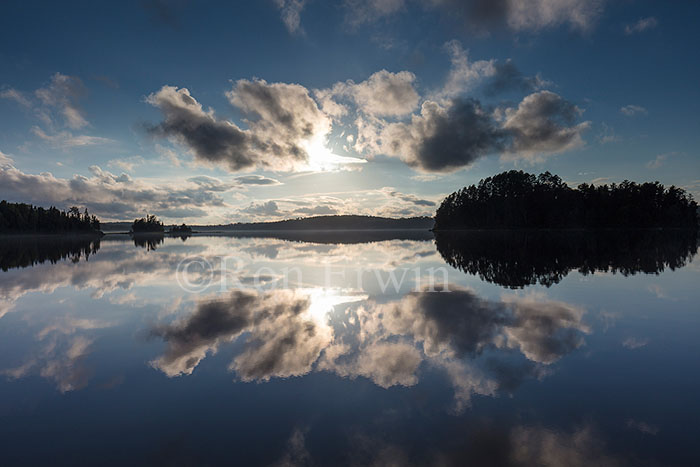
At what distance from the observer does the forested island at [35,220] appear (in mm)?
166625

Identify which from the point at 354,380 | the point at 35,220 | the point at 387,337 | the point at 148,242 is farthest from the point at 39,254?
the point at 35,220

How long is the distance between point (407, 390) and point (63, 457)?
5.50 metres

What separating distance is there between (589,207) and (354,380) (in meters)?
151

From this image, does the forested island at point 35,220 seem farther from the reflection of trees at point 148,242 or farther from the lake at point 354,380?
the lake at point 354,380

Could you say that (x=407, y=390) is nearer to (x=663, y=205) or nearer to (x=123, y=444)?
(x=123, y=444)

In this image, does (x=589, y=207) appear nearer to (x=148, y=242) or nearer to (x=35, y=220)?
(x=148, y=242)

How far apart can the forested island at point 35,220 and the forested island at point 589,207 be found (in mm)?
229881

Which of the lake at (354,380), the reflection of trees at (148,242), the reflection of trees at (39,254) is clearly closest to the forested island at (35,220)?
the reflection of trees at (148,242)

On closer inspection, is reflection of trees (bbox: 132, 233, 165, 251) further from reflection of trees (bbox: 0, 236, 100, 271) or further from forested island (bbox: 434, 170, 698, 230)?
forested island (bbox: 434, 170, 698, 230)

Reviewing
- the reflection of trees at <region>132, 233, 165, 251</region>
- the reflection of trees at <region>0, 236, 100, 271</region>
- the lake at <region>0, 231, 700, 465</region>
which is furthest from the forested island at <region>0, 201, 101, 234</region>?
the lake at <region>0, 231, 700, 465</region>

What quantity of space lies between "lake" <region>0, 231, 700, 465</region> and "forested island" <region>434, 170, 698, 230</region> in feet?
418

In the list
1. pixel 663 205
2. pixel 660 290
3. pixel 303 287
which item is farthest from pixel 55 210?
pixel 663 205

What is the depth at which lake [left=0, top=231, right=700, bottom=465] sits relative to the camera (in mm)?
4738

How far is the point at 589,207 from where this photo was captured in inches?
4946
